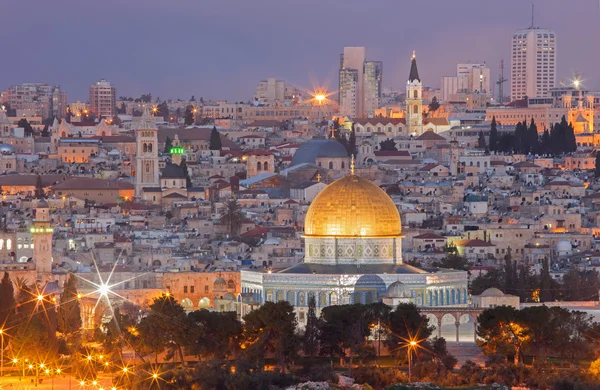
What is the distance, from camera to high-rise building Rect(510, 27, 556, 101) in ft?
642

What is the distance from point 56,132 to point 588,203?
136 feet

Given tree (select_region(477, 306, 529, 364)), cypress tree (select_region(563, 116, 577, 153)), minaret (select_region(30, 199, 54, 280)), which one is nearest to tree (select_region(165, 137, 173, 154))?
cypress tree (select_region(563, 116, 577, 153))

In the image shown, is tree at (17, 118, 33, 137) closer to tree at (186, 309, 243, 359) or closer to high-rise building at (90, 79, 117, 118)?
high-rise building at (90, 79, 117, 118)

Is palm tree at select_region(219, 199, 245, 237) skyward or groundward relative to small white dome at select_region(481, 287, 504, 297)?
skyward

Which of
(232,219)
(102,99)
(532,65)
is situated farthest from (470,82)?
(232,219)

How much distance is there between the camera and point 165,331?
198 ft

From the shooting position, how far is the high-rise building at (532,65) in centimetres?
19562

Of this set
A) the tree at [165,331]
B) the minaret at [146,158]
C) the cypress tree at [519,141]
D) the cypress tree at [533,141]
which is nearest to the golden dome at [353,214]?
the tree at [165,331]

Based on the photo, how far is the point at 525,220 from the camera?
9431 centimetres

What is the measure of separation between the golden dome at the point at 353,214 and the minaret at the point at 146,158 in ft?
129

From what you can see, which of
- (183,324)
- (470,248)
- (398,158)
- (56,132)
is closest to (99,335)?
(183,324)

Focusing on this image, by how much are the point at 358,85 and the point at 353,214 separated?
10611cm

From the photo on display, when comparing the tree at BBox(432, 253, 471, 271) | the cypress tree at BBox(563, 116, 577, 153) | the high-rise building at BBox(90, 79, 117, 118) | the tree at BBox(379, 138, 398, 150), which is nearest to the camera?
the tree at BBox(432, 253, 471, 271)

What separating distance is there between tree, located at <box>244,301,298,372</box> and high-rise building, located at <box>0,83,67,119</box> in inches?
4252
